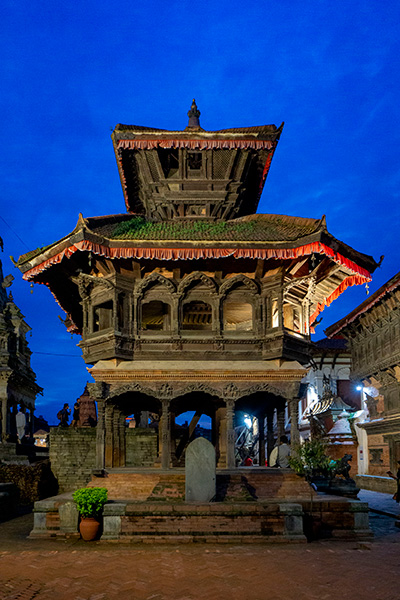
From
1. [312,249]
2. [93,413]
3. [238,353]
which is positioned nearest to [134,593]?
[238,353]

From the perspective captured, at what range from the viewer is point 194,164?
920 inches

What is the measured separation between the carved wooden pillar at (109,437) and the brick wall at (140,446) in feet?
Result: 11.1

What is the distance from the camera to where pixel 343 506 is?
15273 millimetres

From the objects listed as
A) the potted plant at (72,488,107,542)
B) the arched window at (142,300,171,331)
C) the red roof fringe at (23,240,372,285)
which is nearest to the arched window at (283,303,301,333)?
the red roof fringe at (23,240,372,285)

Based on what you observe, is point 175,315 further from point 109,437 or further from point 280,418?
point 280,418

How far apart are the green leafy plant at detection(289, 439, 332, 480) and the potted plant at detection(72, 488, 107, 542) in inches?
254

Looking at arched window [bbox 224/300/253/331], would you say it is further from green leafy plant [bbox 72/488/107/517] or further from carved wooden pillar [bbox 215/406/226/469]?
green leafy plant [bbox 72/488/107/517]

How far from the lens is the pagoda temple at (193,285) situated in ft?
62.3

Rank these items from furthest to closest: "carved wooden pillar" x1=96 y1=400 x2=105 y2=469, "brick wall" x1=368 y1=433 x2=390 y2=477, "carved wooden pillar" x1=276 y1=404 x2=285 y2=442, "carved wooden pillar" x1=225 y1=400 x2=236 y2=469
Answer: "brick wall" x1=368 y1=433 x2=390 y2=477 < "carved wooden pillar" x1=276 y1=404 x2=285 y2=442 < "carved wooden pillar" x1=225 y1=400 x2=236 y2=469 < "carved wooden pillar" x1=96 y1=400 x2=105 y2=469

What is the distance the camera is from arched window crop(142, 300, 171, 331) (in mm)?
21328

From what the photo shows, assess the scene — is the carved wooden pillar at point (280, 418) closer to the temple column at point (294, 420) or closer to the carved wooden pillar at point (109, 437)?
the temple column at point (294, 420)

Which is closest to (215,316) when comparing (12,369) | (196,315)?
(196,315)

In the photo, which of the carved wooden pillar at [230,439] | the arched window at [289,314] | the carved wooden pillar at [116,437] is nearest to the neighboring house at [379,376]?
the arched window at [289,314]

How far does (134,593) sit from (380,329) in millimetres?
25371
